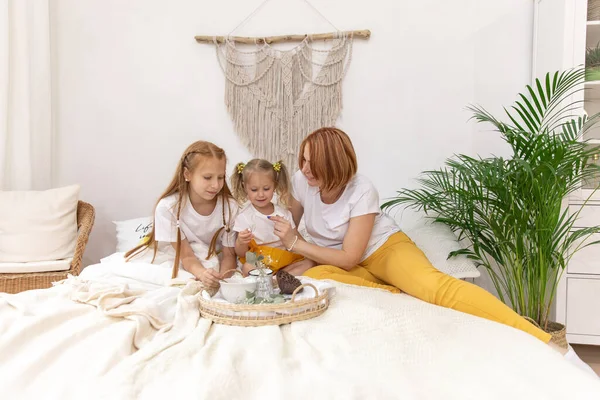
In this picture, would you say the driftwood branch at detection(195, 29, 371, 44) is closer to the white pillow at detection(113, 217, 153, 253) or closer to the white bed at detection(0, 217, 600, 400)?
the white pillow at detection(113, 217, 153, 253)

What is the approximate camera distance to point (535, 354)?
1.25 meters

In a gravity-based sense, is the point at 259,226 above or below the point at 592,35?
below

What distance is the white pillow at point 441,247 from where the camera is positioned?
211 cm

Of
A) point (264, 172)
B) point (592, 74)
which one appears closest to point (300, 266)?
point (264, 172)

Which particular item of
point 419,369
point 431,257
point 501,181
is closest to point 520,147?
point 501,181

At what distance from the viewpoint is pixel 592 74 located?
233 cm

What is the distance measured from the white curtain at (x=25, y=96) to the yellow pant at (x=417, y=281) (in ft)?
6.40

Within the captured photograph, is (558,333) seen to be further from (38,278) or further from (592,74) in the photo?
(38,278)

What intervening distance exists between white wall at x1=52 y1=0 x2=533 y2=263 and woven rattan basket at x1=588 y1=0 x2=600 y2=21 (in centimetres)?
45

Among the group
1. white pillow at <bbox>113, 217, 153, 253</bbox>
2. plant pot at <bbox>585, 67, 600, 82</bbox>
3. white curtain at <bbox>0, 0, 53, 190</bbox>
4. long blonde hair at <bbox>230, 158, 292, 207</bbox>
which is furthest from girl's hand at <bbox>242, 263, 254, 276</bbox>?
plant pot at <bbox>585, 67, 600, 82</bbox>

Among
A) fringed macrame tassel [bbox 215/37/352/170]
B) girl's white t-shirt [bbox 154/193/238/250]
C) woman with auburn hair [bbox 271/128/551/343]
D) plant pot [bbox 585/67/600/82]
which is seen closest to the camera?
woman with auburn hair [bbox 271/128/551/343]

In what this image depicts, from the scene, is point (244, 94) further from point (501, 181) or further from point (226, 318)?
point (226, 318)

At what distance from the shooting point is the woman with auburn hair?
1.90 meters

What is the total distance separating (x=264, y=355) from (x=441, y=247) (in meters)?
1.30
